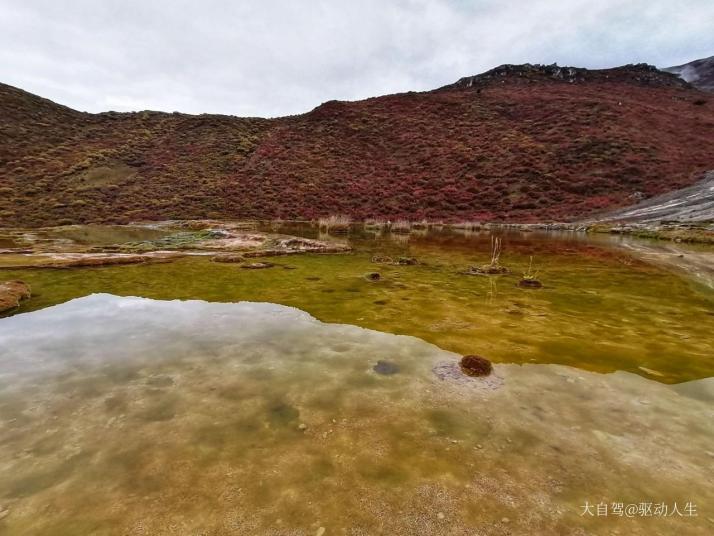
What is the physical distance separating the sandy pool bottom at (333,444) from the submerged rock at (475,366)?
20cm

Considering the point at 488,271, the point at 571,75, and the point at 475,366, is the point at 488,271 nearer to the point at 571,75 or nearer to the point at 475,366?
the point at 475,366

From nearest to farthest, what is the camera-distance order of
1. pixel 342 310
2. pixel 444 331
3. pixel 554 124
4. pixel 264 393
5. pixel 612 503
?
1. pixel 612 503
2. pixel 264 393
3. pixel 444 331
4. pixel 342 310
5. pixel 554 124

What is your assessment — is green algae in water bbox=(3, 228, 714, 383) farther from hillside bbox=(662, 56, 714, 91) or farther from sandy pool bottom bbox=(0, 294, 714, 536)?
hillside bbox=(662, 56, 714, 91)

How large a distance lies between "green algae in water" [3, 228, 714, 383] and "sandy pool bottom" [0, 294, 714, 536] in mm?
973

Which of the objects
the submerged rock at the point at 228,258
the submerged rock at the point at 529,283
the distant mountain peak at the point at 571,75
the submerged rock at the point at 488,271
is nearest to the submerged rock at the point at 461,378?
the submerged rock at the point at 529,283

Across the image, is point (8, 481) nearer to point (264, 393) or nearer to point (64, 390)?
point (64, 390)

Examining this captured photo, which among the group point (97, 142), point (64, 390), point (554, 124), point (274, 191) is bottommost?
point (64, 390)

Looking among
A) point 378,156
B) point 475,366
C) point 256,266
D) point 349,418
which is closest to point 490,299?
point 475,366

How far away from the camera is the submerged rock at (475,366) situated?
18.3 ft

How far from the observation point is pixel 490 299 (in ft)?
33.0

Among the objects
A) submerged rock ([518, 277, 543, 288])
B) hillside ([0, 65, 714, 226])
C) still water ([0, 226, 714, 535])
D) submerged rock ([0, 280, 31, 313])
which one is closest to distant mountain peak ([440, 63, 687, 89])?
hillside ([0, 65, 714, 226])

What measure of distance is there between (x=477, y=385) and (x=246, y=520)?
11.1ft

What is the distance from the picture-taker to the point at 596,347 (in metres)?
6.66

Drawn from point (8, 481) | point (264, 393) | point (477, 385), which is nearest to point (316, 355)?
point (264, 393)
